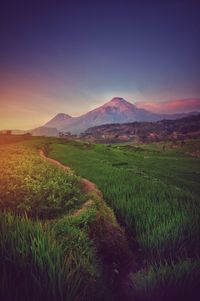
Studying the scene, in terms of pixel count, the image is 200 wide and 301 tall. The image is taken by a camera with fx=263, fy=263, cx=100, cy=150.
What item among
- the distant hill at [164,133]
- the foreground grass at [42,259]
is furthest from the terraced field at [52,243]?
the distant hill at [164,133]

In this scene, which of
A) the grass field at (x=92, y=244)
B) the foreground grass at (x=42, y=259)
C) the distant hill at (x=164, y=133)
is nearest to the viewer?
the foreground grass at (x=42, y=259)

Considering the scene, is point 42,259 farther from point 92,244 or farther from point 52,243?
point 92,244

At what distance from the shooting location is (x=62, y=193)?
4.59 metres

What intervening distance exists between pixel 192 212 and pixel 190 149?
5940 cm

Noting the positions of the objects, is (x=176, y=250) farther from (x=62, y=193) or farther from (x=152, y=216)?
(x=62, y=193)

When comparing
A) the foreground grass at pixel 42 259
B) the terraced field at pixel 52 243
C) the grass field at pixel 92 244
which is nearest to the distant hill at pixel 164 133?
the grass field at pixel 92 244

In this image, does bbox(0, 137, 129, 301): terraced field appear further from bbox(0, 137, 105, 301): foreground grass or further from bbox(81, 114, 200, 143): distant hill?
bbox(81, 114, 200, 143): distant hill

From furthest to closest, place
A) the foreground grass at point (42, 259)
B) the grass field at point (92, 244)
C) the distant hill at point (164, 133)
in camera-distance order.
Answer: the distant hill at point (164, 133) < the grass field at point (92, 244) < the foreground grass at point (42, 259)

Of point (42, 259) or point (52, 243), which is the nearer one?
point (42, 259)

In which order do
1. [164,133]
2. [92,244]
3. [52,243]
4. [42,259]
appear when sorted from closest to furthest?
1. [42,259]
2. [52,243]
3. [92,244]
4. [164,133]

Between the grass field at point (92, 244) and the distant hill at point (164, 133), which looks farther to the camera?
the distant hill at point (164, 133)

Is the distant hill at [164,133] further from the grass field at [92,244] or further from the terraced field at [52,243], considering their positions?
the terraced field at [52,243]

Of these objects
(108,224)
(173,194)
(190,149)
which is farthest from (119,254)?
(190,149)

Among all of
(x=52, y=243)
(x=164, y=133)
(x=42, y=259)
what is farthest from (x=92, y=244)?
(x=164, y=133)
